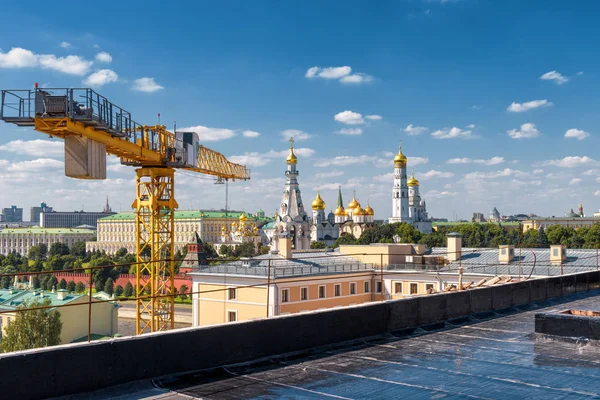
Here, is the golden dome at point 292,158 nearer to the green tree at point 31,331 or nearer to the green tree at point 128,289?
the green tree at point 128,289

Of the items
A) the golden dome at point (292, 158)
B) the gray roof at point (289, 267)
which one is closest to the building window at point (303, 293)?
the gray roof at point (289, 267)

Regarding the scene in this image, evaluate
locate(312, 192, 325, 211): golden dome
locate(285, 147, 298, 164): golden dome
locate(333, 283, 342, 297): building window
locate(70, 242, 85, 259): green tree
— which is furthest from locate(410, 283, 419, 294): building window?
locate(70, 242, 85, 259): green tree

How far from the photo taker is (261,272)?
30984mm

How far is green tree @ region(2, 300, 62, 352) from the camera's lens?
3625 cm

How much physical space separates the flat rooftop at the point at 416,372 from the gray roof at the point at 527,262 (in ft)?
73.0

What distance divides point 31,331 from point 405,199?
95148mm

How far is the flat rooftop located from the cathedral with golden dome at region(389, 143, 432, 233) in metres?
Answer: 116

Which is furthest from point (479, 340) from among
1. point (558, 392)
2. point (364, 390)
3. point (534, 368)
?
point (364, 390)

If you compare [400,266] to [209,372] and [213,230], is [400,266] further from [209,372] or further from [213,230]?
[213,230]

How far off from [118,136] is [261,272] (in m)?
11.5

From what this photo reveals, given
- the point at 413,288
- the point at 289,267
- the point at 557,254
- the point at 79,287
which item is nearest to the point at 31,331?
the point at 289,267

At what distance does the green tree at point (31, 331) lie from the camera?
1427 inches

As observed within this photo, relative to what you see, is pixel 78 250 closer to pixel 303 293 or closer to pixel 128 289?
pixel 128 289

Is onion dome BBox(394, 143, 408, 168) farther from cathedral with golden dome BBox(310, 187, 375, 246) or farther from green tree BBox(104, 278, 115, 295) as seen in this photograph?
green tree BBox(104, 278, 115, 295)
